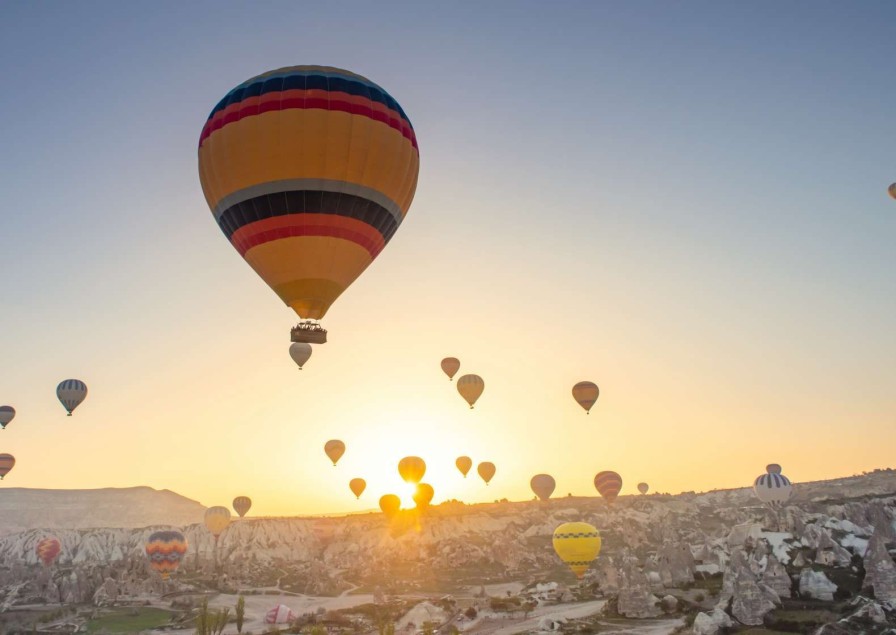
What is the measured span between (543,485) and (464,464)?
16.4 metres

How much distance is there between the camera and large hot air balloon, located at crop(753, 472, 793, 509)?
78.7 m

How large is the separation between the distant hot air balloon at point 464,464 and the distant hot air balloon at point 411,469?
1329cm

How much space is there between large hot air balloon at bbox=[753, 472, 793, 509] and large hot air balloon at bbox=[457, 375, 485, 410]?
41.6 meters

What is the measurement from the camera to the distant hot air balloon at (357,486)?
104 meters

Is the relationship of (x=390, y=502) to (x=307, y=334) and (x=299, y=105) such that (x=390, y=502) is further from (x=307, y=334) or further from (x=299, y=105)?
(x=299, y=105)

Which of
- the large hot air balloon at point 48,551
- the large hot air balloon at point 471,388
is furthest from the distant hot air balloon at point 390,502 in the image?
the large hot air balloon at point 48,551

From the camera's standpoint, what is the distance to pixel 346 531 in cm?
11644

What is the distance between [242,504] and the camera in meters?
98.4

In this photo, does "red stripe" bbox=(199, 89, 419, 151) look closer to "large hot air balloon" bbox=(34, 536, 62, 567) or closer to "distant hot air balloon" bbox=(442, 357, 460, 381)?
"distant hot air balloon" bbox=(442, 357, 460, 381)

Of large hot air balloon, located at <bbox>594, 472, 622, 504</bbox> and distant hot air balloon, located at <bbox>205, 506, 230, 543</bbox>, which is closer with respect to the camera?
large hot air balloon, located at <bbox>594, 472, 622, 504</bbox>

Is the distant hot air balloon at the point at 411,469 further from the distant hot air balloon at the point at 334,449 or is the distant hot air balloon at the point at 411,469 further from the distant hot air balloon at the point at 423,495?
the distant hot air balloon at the point at 423,495

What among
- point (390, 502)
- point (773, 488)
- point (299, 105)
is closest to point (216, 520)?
point (390, 502)

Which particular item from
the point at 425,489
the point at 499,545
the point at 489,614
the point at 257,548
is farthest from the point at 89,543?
the point at 489,614

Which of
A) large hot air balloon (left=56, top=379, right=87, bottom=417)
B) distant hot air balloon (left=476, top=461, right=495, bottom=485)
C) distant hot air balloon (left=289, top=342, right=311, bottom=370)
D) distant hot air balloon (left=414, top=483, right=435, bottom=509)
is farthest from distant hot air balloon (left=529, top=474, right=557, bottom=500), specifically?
large hot air balloon (left=56, top=379, right=87, bottom=417)
